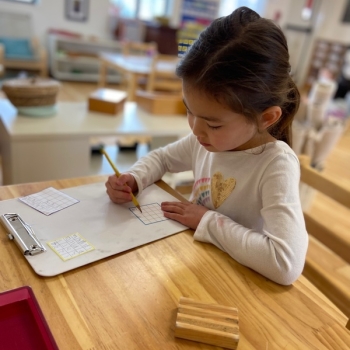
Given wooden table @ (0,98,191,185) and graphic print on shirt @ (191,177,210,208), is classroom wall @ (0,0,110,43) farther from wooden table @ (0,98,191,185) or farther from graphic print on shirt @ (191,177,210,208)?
graphic print on shirt @ (191,177,210,208)

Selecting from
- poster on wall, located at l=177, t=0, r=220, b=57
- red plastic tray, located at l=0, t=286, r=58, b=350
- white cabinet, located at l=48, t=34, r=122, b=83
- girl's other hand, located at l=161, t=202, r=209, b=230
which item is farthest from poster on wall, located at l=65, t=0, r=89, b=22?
red plastic tray, located at l=0, t=286, r=58, b=350

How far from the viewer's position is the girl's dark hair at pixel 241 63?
1.92 feet

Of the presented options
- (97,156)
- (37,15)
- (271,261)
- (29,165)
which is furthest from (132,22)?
(271,261)

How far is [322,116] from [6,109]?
7.36 feet

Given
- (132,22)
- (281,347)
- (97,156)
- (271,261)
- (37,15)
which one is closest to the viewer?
(281,347)

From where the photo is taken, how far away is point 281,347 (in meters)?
0.48

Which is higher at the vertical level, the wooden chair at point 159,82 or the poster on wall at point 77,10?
the poster on wall at point 77,10

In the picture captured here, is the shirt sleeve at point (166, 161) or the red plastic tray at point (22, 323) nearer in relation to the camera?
the red plastic tray at point (22, 323)

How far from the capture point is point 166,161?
3.12 feet

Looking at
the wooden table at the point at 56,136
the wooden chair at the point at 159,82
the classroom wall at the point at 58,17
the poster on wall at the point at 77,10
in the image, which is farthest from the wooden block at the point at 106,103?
the poster on wall at the point at 77,10

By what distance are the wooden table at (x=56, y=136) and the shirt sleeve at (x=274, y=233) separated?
2.91 feet

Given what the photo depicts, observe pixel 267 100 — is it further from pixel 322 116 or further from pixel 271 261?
pixel 322 116

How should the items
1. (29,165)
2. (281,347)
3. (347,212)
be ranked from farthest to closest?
(347,212) < (29,165) < (281,347)

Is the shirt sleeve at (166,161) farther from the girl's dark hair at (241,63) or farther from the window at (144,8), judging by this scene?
the window at (144,8)
